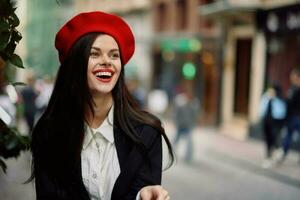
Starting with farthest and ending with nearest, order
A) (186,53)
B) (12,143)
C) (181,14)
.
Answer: (181,14) → (186,53) → (12,143)

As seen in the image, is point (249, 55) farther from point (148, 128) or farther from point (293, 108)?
point (148, 128)

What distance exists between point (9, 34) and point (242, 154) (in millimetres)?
12987

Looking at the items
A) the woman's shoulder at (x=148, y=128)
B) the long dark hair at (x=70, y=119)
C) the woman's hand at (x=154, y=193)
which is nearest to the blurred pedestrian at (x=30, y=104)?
the long dark hair at (x=70, y=119)

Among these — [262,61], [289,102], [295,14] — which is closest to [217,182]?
[289,102]

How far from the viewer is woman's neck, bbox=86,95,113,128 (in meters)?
2.72

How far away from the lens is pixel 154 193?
2.39 m

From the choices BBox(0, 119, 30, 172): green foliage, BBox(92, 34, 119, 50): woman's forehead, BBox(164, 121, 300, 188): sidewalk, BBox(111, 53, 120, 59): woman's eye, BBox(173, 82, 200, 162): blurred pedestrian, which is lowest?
BBox(164, 121, 300, 188): sidewalk

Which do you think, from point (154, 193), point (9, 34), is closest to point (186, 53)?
point (9, 34)

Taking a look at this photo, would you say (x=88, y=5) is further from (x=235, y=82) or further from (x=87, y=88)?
(x=87, y=88)

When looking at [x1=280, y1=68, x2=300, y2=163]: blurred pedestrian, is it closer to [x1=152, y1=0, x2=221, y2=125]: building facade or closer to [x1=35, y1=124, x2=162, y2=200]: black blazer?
[x1=152, y1=0, x2=221, y2=125]: building facade

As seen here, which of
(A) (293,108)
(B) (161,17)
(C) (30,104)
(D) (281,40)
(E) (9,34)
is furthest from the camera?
(B) (161,17)

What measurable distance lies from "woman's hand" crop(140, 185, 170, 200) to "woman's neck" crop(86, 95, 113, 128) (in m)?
0.42

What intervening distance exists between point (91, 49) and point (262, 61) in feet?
57.1

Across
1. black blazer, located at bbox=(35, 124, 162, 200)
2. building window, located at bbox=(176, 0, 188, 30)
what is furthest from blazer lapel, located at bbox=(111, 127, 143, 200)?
building window, located at bbox=(176, 0, 188, 30)
